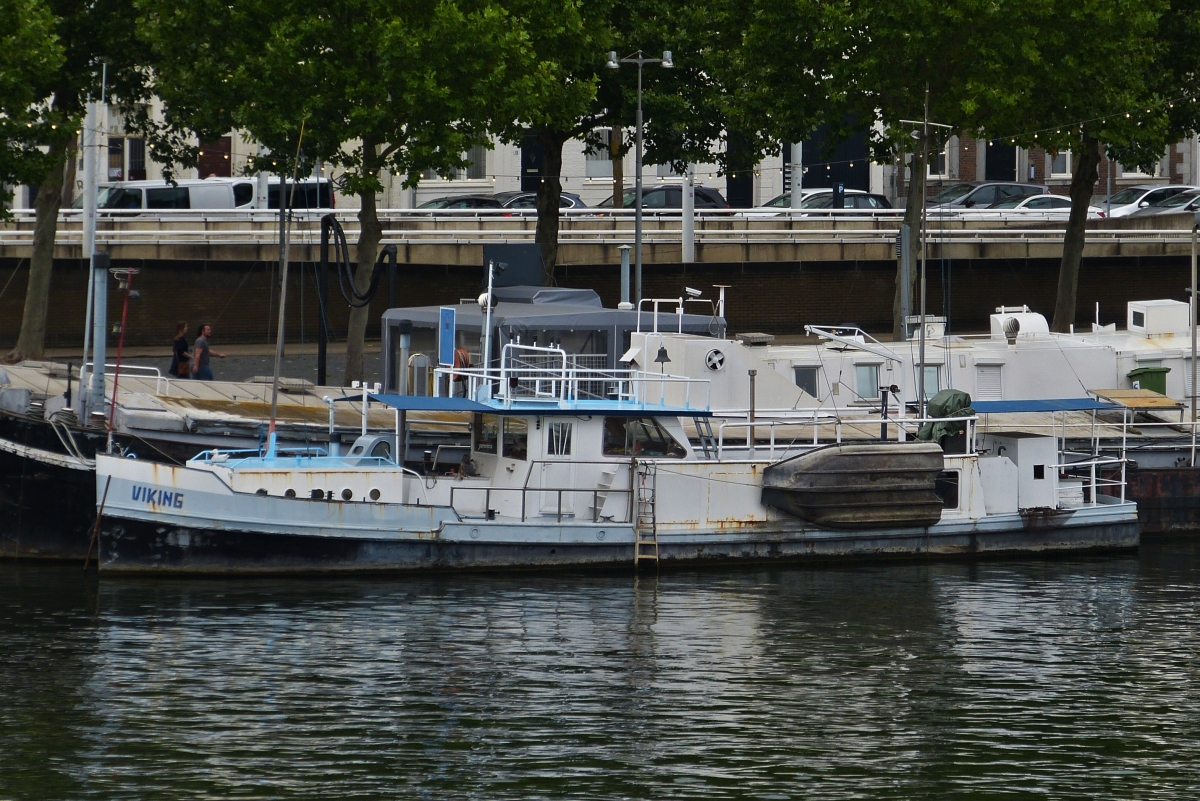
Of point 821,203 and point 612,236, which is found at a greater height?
point 821,203

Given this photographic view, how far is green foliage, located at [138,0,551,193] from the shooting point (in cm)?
3581

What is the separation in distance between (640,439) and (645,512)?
1168mm

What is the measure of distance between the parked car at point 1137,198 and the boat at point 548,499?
2674cm

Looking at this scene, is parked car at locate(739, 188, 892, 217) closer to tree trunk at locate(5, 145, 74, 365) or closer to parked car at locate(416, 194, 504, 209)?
parked car at locate(416, 194, 504, 209)

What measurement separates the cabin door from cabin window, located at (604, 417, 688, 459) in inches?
24.4

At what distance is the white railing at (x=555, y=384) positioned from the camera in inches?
1076

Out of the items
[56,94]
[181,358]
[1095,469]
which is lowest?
[1095,469]

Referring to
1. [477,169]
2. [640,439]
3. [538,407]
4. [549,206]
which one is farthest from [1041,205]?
[538,407]

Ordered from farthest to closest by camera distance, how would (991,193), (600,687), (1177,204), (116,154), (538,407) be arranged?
(116,154)
(991,193)
(1177,204)
(538,407)
(600,687)

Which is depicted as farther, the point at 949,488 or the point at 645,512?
the point at 949,488

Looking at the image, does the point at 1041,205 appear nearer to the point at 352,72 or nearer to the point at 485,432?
the point at 352,72

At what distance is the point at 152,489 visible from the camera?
2595 centimetres

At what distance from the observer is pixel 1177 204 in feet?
178

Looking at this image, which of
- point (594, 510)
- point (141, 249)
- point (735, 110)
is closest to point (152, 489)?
point (594, 510)
